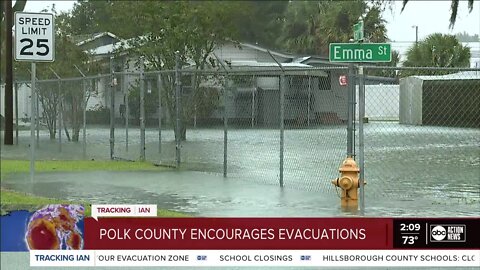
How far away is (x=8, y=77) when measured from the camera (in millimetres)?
8156

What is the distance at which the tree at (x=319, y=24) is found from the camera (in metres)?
6.46

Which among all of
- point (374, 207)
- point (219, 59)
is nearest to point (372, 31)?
point (219, 59)

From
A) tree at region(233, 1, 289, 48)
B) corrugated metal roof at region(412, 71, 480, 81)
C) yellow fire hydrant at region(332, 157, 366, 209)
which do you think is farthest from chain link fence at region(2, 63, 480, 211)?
tree at region(233, 1, 289, 48)

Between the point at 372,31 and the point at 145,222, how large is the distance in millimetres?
6197

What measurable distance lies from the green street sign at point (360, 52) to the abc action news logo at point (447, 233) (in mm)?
2567

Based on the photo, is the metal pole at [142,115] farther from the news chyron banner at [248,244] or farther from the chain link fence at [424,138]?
the news chyron banner at [248,244]

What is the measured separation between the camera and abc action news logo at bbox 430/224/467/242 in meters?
5.29

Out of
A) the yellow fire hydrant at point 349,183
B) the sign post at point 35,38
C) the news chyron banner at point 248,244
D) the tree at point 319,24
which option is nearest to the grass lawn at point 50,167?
the sign post at point 35,38

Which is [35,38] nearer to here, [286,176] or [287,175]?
[286,176]

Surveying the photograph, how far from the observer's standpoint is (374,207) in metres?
8.92

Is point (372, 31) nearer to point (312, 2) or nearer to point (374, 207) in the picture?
point (374, 207)

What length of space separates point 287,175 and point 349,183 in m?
3.16

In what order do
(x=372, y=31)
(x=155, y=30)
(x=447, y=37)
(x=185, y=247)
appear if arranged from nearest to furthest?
1. (x=185, y=247)
2. (x=372, y=31)
3. (x=447, y=37)
4. (x=155, y=30)

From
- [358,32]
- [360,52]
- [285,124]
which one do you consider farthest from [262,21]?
[285,124]
